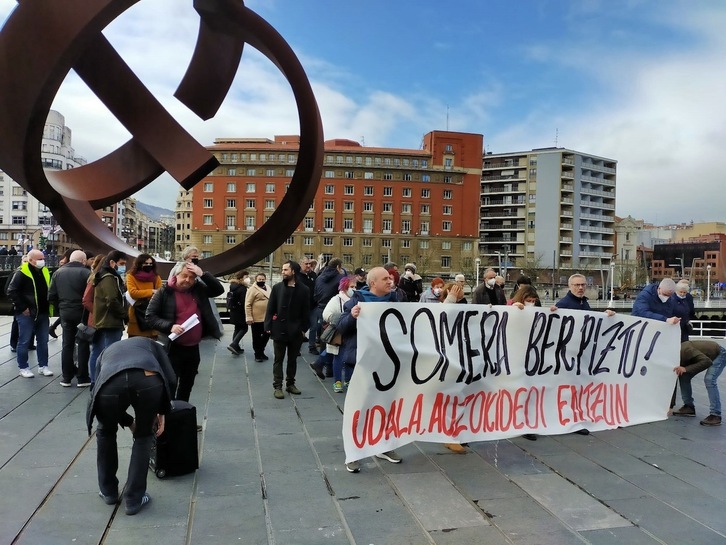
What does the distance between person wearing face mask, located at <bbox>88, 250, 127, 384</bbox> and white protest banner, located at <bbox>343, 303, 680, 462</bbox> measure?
323 centimetres

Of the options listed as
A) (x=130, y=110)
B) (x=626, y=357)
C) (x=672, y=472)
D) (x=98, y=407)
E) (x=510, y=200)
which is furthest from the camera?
(x=510, y=200)

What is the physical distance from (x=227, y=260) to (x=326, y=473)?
6313 millimetres

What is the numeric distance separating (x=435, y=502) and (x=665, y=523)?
4.83 feet

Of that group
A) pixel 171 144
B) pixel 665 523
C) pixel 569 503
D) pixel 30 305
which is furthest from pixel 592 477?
pixel 171 144

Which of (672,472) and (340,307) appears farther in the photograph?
(340,307)

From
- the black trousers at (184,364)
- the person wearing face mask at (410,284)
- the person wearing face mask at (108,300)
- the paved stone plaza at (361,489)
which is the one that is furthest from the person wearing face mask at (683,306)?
the person wearing face mask at (108,300)

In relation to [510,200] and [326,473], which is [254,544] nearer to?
[326,473]

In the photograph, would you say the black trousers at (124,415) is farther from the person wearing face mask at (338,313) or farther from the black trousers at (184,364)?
the person wearing face mask at (338,313)

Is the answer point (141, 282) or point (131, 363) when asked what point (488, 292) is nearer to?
point (141, 282)

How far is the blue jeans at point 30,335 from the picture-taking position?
7.08m

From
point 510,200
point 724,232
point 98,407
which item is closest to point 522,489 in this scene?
point 98,407

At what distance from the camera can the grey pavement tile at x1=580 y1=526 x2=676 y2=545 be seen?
321 cm

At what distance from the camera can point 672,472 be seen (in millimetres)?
4391

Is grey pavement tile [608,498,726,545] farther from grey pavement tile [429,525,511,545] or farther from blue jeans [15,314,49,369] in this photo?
blue jeans [15,314,49,369]
